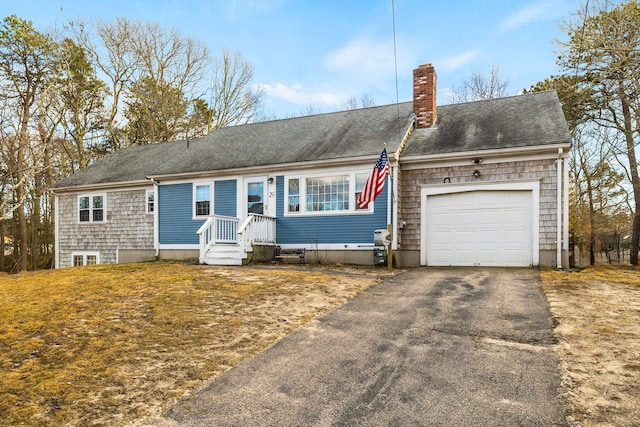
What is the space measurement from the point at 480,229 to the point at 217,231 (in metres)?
7.70

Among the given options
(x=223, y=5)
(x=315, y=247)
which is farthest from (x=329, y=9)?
(x=315, y=247)

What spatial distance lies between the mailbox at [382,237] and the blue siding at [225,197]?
195 inches

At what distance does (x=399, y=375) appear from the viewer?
362 centimetres

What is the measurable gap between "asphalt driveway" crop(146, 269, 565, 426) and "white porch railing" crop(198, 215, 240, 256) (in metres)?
7.23

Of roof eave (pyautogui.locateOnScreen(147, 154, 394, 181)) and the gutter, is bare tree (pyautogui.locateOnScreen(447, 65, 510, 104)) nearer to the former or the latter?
Result: roof eave (pyautogui.locateOnScreen(147, 154, 394, 181))

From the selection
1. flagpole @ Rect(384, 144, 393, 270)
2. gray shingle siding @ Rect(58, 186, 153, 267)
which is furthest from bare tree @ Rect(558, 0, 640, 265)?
gray shingle siding @ Rect(58, 186, 153, 267)

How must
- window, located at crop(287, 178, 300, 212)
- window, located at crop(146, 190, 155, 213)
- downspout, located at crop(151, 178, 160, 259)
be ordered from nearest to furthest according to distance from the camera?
window, located at crop(287, 178, 300, 212)
downspout, located at crop(151, 178, 160, 259)
window, located at crop(146, 190, 155, 213)

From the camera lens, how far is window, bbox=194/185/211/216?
14.1 metres

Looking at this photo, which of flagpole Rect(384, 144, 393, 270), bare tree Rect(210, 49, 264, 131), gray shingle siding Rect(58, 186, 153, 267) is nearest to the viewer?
flagpole Rect(384, 144, 393, 270)

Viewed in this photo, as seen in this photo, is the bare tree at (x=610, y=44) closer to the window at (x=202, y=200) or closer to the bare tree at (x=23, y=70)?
the window at (x=202, y=200)

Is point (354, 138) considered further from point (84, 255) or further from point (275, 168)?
point (84, 255)

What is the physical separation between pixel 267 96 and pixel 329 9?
17.1 m

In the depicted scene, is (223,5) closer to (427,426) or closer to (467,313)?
(467,313)

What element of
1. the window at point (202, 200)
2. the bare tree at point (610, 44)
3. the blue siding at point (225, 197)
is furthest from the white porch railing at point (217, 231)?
the bare tree at point (610, 44)
